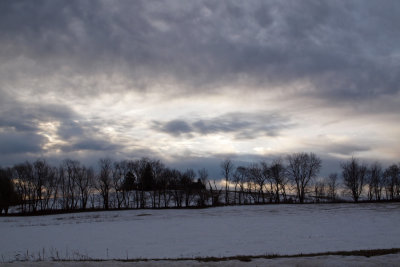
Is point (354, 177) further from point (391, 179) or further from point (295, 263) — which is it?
point (295, 263)

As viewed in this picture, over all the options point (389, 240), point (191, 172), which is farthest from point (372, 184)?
point (389, 240)

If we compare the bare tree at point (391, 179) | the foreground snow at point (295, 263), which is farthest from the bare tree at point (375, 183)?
the foreground snow at point (295, 263)

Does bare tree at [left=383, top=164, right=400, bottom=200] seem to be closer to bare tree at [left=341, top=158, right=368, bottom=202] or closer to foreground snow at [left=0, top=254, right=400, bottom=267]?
bare tree at [left=341, top=158, right=368, bottom=202]

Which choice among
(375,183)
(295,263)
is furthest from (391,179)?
(295,263)

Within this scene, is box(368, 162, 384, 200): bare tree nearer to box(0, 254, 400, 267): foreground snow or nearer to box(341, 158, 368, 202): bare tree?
box(341, 158, 368, 202): bare tree

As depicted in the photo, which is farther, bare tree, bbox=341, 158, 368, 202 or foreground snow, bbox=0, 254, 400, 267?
bare tree, bbox=341, 158, 368, 202

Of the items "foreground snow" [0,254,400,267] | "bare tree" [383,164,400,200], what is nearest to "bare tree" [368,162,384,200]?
"bare tree" [383,164,400,200]

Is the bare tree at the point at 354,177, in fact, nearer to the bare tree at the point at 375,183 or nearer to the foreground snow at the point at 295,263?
the bare tree at the point at 375,183

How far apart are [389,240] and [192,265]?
14.9 m

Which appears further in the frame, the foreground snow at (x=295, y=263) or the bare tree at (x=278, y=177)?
the bare tree at (x=278, y=177)

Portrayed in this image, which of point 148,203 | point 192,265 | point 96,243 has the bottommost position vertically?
point 148,203

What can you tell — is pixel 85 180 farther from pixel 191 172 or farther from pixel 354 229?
pixel 354 229

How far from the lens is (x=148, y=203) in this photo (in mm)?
91125

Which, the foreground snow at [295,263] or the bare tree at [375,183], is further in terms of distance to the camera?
the bare tree at [375,183]
